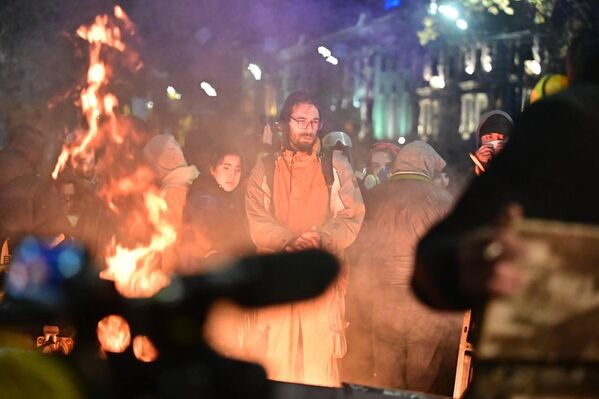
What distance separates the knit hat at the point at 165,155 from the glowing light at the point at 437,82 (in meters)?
39.5

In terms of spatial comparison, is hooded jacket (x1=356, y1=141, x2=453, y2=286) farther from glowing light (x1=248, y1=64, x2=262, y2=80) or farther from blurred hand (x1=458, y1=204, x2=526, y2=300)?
glowing light (x1=248, y1=64, x2=262, y2=80)

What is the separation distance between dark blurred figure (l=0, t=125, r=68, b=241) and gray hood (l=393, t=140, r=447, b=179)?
2.50 meters

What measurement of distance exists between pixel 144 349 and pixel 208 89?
16.1 m

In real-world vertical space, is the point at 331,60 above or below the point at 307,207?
above

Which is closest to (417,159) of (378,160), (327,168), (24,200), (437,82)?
(327,168)

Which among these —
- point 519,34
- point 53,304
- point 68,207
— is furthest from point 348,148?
point 519,34

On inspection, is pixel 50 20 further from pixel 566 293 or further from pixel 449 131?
pixel 449 131

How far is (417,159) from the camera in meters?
6.16

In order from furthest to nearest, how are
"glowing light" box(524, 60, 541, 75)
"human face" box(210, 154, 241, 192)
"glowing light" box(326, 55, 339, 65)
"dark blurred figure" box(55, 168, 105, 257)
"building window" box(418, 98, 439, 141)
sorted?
"building window" box(418, 98, 439, 141)
"glowing light" box(326, 55, 339, 65)
"glowing light" box(524, 60, 541, 75)
"dark blurred figure" box(55, 168, 105, 257)
"human face" box(210, 154, 241, 192)

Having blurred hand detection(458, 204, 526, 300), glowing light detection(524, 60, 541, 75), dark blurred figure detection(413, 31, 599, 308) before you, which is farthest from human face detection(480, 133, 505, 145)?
glowing light detection(524, 60, 541, 75)

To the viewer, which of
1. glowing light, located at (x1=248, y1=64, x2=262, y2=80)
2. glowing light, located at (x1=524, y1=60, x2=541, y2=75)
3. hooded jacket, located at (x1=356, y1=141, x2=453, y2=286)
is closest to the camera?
hooded jacket, located at (x1=356, y1=141, x2=453, y2=286)

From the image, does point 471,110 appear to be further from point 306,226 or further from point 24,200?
point 306,226

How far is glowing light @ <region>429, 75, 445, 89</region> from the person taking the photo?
44969mm

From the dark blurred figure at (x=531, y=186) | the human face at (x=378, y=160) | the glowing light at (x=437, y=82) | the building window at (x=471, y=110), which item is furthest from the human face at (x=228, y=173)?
the glowing light at (x=437, y=82)
